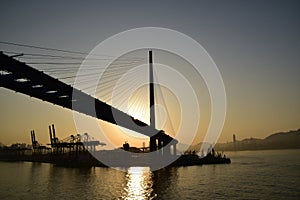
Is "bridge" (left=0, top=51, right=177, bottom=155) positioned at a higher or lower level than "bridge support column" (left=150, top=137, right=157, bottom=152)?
higher

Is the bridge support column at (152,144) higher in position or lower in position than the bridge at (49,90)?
lower

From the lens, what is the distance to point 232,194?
38562mm

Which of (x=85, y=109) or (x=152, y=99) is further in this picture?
(x=152, y=99)

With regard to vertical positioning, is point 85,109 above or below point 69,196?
above

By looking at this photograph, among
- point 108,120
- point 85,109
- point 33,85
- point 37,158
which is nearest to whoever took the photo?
point 33,85

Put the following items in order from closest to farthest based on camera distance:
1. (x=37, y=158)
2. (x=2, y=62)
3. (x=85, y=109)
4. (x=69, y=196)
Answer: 1. (x=2, y=62)
2. (x=69, y=196)
3. (x=85, y=109)
4. (x=37, y=158)

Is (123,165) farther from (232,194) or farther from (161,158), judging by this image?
(232,194)

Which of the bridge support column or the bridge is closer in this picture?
the bridge

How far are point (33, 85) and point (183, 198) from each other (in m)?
20.3

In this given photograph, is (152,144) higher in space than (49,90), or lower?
lower

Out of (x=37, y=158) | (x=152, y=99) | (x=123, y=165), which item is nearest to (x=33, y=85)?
(x=152, y=99)

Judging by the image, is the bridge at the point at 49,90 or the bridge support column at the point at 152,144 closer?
the bridge at the point at 49,90

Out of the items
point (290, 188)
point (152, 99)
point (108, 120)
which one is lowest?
point (290, 188)

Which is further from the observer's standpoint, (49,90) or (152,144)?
(152,144)
